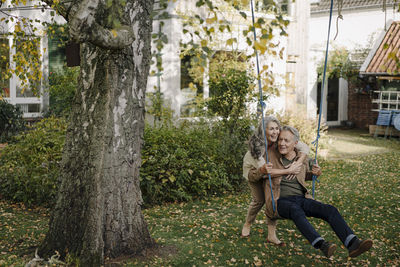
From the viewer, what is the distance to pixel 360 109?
18.4 meters

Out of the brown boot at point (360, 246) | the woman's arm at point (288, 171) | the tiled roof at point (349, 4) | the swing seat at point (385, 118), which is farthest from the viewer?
the tiled roof at point (349, 4)

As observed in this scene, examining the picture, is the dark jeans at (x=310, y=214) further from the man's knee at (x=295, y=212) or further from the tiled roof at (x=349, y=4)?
the tiled roof at (x=349, y=4)

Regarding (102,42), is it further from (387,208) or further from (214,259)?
(387,208)

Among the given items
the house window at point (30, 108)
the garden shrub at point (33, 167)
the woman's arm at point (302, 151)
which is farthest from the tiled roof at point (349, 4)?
the woman's arm at point (302, 151)

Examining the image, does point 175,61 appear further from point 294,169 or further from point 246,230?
point 294,169

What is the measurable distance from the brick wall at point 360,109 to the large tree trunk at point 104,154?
14.9 metres

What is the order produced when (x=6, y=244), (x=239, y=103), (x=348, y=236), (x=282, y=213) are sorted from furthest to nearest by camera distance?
(x=239, y=103), (x=6, y=244), (x=282, y=213), (x=348, y=236)

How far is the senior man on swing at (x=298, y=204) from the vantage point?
13.5 feet

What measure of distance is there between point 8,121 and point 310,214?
348 inches

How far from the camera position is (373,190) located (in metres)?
7.88

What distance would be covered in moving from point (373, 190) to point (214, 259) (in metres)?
4.31

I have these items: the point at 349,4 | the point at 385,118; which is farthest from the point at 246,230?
the point at 349,4

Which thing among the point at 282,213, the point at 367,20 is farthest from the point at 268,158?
the point at 367,20

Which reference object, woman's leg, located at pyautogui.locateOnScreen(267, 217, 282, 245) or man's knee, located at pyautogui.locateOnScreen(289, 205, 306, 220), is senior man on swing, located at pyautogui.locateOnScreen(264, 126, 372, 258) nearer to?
man's knee, located at pyautogui.locateOnScreen(289, 205, 306, 220)
